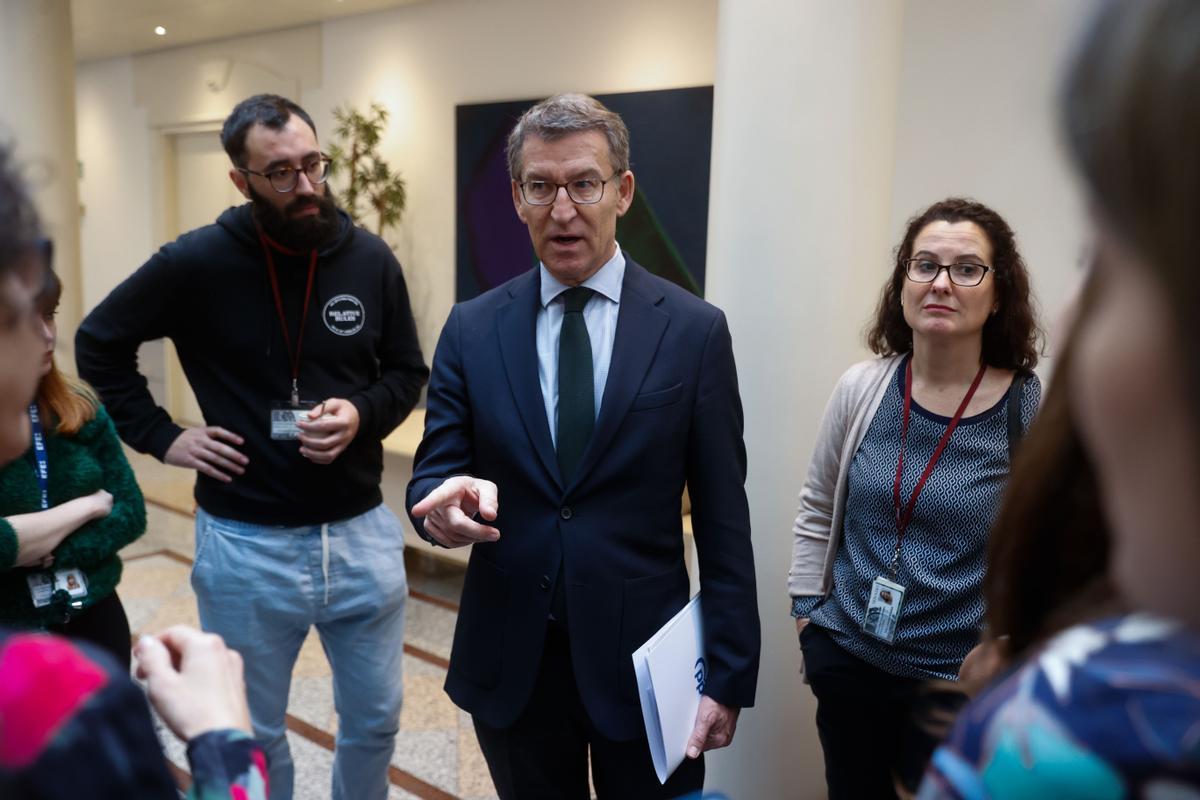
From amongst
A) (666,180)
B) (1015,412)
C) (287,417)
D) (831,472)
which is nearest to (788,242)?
(831,472)

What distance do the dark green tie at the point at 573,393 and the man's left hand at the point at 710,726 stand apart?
0.50m

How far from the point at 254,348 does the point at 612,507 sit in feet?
3.62

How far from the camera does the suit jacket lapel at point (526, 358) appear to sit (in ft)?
5.42

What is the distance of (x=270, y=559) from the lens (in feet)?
7.16

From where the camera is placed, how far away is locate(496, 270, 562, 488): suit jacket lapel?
165 centimetres

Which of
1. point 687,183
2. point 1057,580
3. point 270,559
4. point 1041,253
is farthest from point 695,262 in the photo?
point 1057,580

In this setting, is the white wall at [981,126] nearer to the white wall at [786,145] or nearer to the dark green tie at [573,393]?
the white wall at [786,145]

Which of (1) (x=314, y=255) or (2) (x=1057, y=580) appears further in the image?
(1) (x=314, y=255)

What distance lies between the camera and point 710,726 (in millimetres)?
1646

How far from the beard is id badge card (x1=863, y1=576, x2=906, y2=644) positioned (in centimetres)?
157

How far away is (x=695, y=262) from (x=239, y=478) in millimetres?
3071

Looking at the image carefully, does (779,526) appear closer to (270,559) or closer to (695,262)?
(270,559)

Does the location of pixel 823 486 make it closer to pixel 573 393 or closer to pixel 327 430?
pixel 573 393

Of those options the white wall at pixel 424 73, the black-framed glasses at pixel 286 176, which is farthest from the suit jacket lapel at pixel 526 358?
the white wall at pixel 424 73
